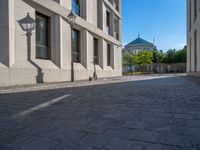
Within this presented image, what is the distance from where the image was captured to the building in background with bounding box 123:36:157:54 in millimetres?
84812

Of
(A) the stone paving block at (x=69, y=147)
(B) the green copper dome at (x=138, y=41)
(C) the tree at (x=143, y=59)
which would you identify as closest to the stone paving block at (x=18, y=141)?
(A) the stone paving block at (x=69, y=147)

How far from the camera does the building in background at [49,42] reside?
866 cm

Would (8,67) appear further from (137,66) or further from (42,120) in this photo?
(137,66)

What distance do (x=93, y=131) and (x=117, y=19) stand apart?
2648 cm

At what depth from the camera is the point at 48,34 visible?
12.3m

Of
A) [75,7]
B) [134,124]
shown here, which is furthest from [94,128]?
[75,7]

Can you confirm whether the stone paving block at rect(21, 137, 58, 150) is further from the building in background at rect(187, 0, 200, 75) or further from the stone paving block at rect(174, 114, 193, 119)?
the building in background at rect(187, 0, 200, 75)

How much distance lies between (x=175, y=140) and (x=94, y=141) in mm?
960

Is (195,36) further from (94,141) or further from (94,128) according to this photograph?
(94,141)

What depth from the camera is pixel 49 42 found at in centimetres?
1230

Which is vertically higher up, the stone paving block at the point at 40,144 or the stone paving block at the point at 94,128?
the stone paving block at the point at 94,128

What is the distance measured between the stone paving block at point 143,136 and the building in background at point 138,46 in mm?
82867

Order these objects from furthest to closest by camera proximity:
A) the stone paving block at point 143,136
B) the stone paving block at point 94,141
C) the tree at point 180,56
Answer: the tree at point 180,56 → the stone paving block at point 143,136 → the stone paving block at point 94,141

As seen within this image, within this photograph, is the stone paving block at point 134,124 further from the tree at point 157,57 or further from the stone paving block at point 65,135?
the tree at point 157,57
